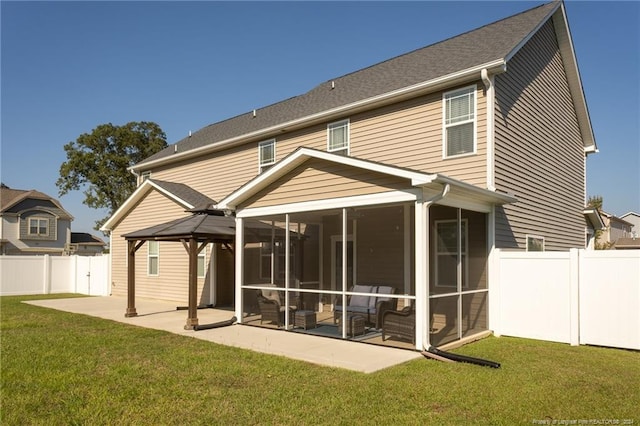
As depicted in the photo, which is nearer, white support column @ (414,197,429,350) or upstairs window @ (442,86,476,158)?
white support column @ (414,197,429,350)

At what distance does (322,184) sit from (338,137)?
142 inches

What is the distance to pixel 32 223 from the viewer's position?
121 ft

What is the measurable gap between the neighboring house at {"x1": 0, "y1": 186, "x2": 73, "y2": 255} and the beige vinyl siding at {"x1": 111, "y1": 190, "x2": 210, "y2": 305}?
22069mm

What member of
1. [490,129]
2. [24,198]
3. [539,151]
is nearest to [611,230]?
[539,151]

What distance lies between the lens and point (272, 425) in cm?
465

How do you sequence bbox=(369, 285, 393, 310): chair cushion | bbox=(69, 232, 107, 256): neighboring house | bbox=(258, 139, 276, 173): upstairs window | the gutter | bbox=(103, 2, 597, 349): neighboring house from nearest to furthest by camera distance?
bbox=(103, 2, 597, 349): neighboring house → bbox=(369, 285, 393, 310): chair cushion → the gutter → bbox=(258, 139, 276, 173): upstairs window → bbox=(69, 232, 107, 256): neighboring house

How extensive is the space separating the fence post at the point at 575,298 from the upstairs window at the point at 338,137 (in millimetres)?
5978

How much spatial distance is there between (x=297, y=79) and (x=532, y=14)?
10918 millimetres

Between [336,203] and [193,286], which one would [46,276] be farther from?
[336,203]

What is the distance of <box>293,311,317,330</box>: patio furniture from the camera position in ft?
33.0

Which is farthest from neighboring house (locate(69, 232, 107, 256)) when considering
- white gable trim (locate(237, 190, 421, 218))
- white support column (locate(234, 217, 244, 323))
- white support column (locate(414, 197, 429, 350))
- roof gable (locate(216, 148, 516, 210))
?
white support column (locate(414, 197, 429, 350))

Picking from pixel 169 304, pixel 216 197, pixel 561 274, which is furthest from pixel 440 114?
pixel 169 304

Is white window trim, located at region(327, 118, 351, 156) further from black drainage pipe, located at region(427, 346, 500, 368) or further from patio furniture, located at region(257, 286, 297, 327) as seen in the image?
black drainage pipe, located at region(427, 346, 500, 368)

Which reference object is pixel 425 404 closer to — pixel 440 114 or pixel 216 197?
pixel 440 114
